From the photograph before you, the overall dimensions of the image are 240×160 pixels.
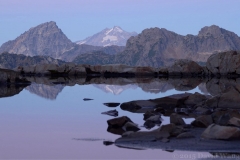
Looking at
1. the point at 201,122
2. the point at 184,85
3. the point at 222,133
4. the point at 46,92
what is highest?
Result: the point at 184,85

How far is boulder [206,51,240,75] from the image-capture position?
89925mm

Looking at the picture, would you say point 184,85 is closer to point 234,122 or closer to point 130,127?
point 130,127

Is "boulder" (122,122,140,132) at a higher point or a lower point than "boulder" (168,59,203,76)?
lower

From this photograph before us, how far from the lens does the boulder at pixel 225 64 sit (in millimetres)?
89925

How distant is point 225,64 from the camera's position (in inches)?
3575

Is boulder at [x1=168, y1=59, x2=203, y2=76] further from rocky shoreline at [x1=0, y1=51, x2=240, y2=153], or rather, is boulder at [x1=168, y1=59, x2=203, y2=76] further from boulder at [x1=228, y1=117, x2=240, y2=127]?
boulder at [x1=228, y1=117, x2=240, y2=127]

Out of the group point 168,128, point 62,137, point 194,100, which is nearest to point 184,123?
point 168,128

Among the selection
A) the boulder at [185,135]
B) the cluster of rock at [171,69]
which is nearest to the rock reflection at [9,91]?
the boulder at [185,135]

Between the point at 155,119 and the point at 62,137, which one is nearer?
the point at 62,137

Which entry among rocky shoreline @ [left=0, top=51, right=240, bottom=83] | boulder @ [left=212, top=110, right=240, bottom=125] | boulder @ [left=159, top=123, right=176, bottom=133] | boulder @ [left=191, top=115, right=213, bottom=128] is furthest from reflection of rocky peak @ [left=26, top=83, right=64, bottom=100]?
rocky shoreline @ [left=0, top=51, right=240, bottom=83]

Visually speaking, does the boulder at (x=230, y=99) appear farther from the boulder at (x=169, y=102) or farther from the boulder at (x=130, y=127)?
the boulder at (x=130, y=127)

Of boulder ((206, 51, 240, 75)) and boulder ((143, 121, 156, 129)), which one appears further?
boulder ((206, 51, 240, 75))

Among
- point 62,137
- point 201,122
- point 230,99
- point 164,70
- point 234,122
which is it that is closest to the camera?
point 62,137

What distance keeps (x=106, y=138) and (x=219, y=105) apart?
8352 mm
